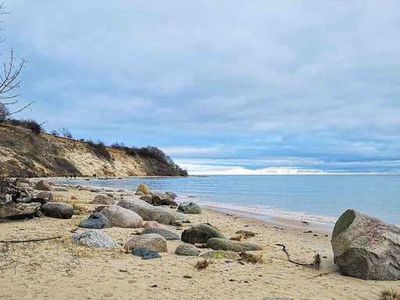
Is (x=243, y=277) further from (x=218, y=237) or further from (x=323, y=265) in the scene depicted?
(x=218, y=237)

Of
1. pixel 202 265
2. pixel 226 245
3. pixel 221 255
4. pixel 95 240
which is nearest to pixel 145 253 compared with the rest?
pixel 95 240

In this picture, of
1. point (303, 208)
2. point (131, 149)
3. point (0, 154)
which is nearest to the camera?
point (303, 208)

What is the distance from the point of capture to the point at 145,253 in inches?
339

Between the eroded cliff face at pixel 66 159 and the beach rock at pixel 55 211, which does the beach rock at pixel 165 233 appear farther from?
the eroded cliff face at pixel 66 159

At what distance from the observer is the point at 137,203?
1559cm

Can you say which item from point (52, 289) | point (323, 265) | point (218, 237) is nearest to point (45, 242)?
point (52, 289)

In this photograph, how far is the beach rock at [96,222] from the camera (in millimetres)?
11633

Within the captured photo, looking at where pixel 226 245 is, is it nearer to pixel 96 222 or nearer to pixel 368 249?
pixel 368 249

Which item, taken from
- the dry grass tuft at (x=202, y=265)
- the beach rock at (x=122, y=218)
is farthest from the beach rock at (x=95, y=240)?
the beach rock at (x=122, y=218)

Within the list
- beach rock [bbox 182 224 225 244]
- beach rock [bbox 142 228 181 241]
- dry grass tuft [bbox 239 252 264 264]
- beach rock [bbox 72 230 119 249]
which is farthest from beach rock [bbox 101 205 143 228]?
dry grass tuft [bbox 239 252 264 264]

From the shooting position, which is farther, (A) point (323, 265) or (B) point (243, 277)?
(A) point (323, 265)

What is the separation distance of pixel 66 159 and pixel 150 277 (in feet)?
230

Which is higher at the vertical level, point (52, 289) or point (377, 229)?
point (377, 229)

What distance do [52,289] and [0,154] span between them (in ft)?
173
